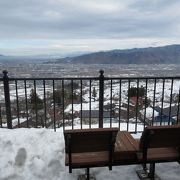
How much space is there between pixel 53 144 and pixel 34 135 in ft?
1.59

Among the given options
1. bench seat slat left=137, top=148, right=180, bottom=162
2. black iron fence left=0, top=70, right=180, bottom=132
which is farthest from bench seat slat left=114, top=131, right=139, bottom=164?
black iron fence left=0, top=70, right=180, bottom=132

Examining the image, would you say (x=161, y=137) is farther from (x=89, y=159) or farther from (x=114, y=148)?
(x=89, y=159)

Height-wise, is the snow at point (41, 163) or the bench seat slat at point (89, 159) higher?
the bench seat slat at point (89, 159)

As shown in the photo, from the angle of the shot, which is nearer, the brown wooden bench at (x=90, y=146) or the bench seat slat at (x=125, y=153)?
the brown wooden bench at (x=90, y=146)

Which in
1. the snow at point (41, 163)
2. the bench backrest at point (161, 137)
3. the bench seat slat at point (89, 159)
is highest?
the bench backrest at point (161, 137)

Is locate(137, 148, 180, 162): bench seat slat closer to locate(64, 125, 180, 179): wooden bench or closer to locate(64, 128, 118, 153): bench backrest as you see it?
locate(64, 125, 180, 179): wooden bench

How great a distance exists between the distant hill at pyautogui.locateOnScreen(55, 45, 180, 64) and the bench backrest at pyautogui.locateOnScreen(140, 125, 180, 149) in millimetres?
70464

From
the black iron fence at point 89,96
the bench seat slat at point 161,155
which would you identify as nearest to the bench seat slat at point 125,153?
the bench seat slat at point 161,155

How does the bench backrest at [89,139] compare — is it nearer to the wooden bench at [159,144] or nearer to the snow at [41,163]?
the wooden bench at [159,144]

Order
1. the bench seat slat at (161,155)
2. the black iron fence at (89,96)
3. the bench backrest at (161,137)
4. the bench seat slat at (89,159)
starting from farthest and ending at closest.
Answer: the black iron fence at (89,96)
the bench seat slat at (161,155)
the bench seat slat at (89,159)
the bench backrest at (161,137)

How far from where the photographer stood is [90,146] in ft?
11.1

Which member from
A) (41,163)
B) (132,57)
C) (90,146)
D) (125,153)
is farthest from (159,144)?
(132,57)

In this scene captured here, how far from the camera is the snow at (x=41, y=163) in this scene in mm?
4043

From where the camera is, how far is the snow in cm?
404
